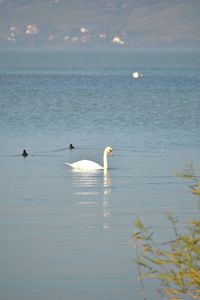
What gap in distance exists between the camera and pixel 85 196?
2025 centimetres

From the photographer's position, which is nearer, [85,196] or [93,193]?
[85,196]

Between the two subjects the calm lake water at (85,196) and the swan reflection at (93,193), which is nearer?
the calm lake water at (85,196)

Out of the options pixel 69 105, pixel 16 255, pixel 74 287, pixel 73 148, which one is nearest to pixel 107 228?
pixel 16 255

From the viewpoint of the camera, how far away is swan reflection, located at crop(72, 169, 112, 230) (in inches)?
713

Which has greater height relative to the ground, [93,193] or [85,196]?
[93,193]

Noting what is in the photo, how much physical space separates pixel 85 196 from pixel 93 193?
503 mm

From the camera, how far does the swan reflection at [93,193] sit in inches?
713

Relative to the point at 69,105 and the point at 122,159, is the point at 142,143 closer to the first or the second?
the point at 122,159

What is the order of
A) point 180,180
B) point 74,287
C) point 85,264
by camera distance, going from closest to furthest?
point 74,287 < point 85,264 < point 180,180

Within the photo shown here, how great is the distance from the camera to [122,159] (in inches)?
1073

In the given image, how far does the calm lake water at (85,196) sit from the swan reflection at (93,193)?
16 mm

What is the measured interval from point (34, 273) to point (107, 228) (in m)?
2.92

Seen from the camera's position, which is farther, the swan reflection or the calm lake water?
the swan reflection

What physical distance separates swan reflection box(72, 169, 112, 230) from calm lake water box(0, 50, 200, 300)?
0.02 meters
